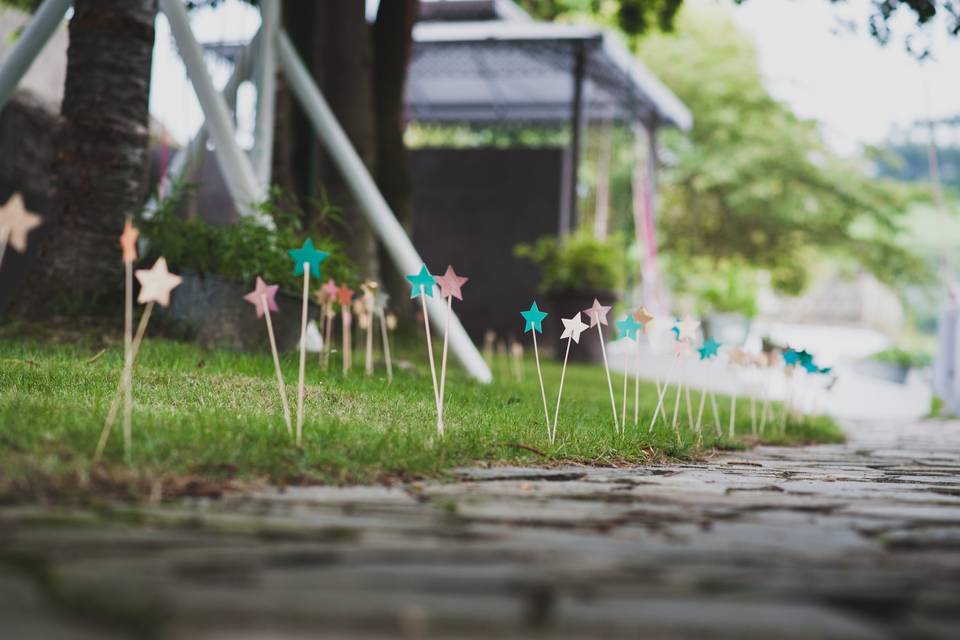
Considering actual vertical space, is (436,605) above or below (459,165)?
below

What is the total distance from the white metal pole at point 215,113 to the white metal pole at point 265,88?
579 mm

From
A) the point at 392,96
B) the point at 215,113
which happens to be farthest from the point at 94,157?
the point at 392,96

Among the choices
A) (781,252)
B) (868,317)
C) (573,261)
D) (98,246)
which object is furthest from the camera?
(868,317)

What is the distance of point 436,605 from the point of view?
1553 millimetres

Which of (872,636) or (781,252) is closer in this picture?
(872,636)

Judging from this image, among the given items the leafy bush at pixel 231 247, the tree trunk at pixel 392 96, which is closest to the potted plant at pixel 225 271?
the leafy bush at pixel 231 247

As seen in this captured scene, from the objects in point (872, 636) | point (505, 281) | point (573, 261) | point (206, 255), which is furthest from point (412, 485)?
point (505, 281)

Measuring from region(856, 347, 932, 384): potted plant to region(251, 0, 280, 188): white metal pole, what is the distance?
483 inches

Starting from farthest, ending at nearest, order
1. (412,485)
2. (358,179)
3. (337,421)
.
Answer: (358,179) < (337,421) < (412,485)

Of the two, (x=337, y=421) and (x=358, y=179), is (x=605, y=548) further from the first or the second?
(x=358, y=179)

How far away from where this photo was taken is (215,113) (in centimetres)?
608

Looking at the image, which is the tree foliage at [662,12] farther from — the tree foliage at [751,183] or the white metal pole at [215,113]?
the tree foliage at [751,183]

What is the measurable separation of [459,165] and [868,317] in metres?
31.5

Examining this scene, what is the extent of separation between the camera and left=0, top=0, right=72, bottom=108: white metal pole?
5.83 meters
